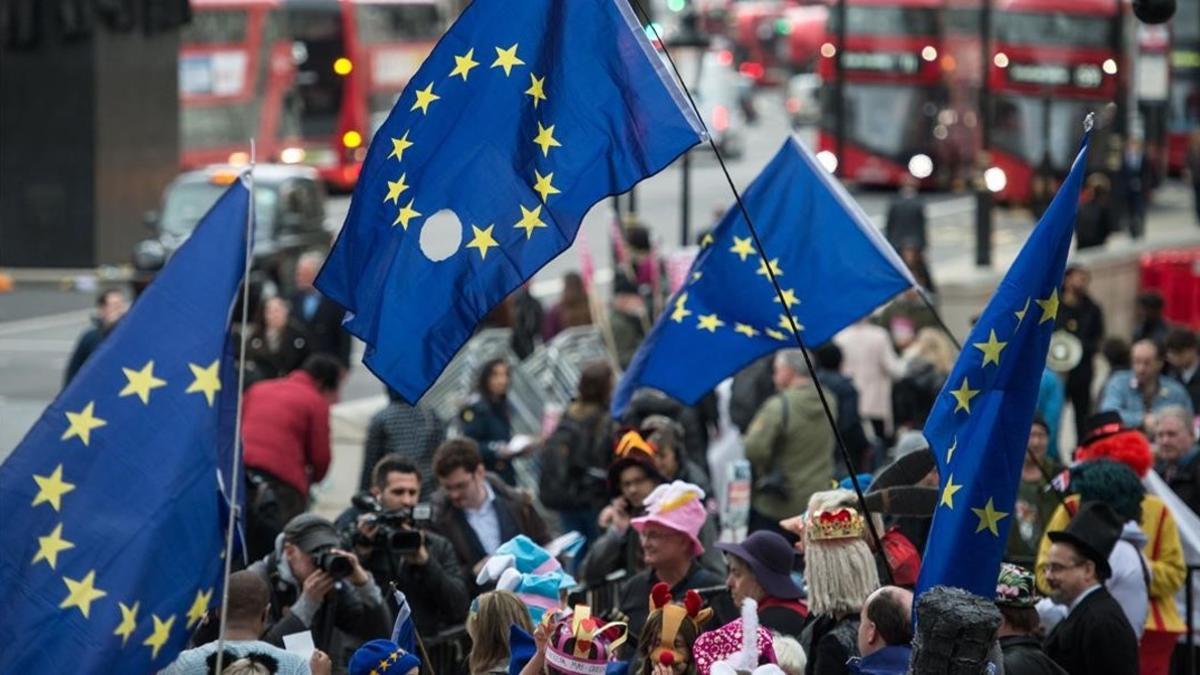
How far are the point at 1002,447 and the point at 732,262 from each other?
317cm

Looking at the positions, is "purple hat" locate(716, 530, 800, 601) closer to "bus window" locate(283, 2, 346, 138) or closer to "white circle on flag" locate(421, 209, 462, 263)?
"white circle on flag" locate(421, 209, 462, 263)

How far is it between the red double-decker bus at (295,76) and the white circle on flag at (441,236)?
30.5 meters

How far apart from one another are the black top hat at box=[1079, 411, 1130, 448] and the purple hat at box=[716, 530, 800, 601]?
2486mm

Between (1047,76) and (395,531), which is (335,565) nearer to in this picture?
(395,531)

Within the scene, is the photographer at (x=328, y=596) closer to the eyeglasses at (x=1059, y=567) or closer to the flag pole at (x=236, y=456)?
the flag pole at (x=236, y=456)

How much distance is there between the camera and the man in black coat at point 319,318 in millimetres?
18359

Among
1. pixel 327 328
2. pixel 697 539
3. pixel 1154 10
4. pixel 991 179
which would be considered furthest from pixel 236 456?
pixel 991 179

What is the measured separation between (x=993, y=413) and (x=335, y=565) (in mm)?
2372

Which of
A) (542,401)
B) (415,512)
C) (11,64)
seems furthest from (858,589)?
(11,64)

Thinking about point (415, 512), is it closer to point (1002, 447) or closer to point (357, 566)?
point (357, 566)

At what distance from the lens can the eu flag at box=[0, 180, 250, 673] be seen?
689 cm

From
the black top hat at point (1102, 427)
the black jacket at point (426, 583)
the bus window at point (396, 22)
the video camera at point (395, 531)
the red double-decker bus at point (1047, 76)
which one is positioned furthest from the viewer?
the bus window at point (396, 22)

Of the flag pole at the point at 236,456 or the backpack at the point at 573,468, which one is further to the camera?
the backpack at the point at 573,468

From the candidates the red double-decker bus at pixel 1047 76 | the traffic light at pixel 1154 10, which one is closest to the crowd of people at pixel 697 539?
the traffic light at pixel 1154 10
